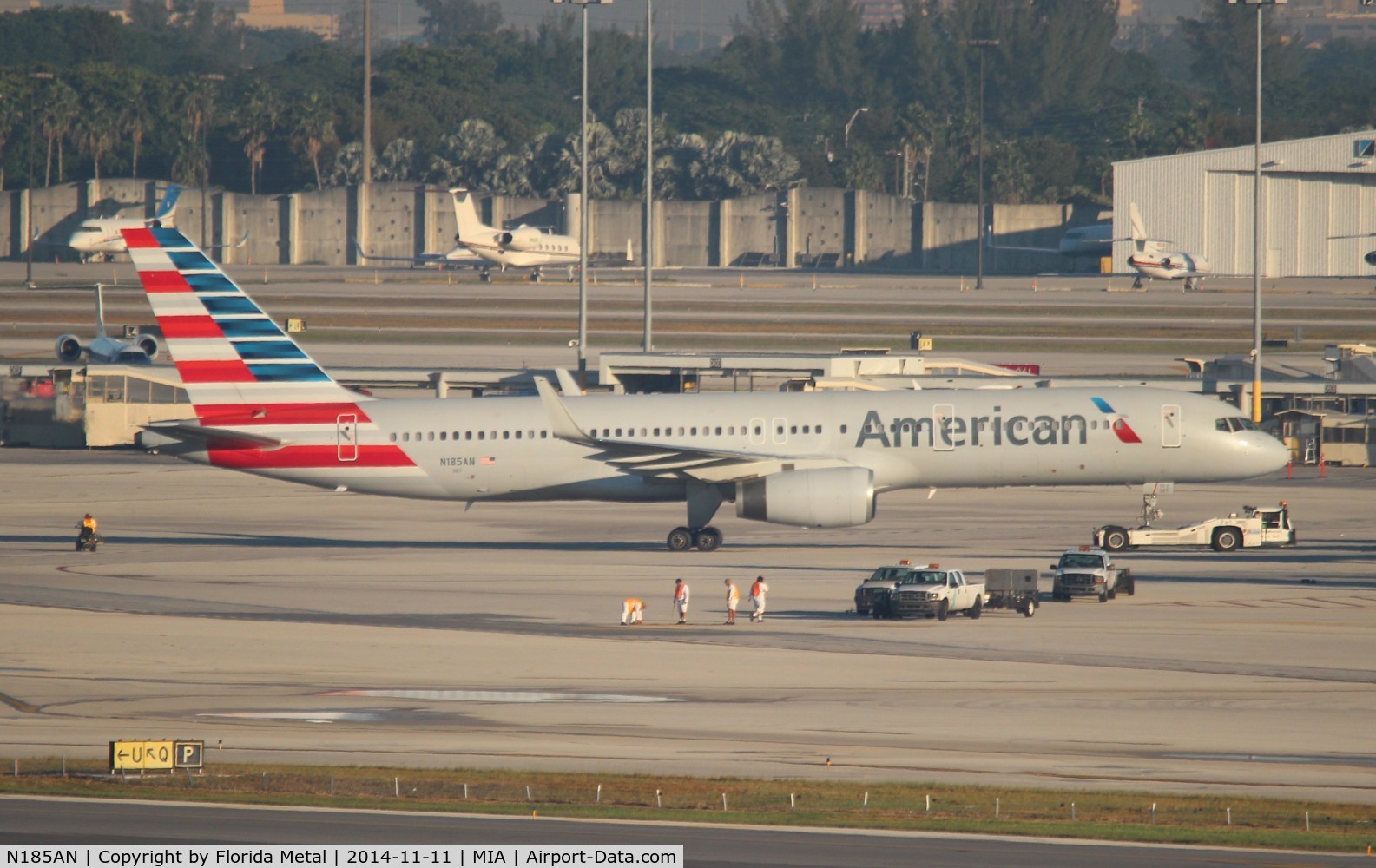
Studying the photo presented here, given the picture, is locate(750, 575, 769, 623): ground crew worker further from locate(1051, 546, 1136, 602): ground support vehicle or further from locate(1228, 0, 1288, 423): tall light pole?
locate(1228, 0, 1288, 423): tall light pole

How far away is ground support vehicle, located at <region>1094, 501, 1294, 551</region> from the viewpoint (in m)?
43.5

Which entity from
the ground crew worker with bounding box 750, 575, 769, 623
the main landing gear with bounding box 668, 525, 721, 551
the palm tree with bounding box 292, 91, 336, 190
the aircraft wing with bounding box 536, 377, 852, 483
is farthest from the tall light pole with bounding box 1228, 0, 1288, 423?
the palm tree with bounding box 292, 91, 336, 190

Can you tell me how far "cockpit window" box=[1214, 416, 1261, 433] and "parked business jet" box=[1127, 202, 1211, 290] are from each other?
81.5 meters

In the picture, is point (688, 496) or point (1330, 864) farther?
point (688, 496)

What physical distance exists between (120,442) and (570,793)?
5193 cm

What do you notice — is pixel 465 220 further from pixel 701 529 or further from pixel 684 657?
pixel 684 657

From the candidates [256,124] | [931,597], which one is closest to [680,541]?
[931,597]

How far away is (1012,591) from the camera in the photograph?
3497 cm

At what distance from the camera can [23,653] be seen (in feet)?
102

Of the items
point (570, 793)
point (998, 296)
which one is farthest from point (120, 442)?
point (998, 296)

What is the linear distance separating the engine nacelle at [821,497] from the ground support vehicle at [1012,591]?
7.08 m

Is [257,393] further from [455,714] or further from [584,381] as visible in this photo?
[584,381]

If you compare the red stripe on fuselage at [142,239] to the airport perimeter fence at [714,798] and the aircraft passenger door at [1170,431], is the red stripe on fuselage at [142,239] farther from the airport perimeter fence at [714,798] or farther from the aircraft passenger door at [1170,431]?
the aircraft passenger door at [1170,431]

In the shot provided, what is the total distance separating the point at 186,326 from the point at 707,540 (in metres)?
15.4
